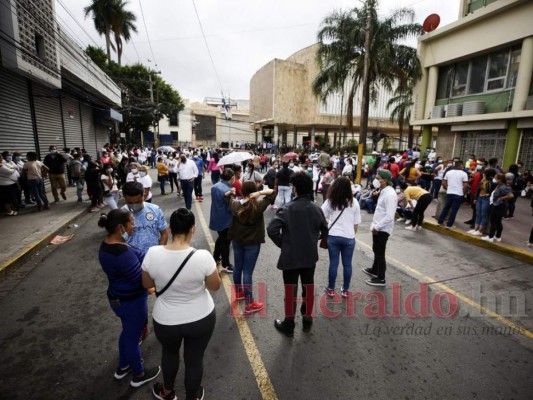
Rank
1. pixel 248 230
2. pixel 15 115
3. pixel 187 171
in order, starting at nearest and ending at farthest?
pixel 248 230 < pixel 187 171 < pixel 15 115

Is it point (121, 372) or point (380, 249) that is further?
Result: point (380, 249)

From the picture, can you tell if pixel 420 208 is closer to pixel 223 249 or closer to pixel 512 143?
pixel 223 249

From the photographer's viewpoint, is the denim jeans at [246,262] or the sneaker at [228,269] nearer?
the denim jeans at [246,262]

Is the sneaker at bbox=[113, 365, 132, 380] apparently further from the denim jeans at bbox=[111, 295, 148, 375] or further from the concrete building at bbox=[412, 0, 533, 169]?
the concrete building at bbox=[412, 0, 533, 169]

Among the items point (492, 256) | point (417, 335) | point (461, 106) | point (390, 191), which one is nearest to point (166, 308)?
point (417, 335)

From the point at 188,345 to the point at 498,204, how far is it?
700 centimetres

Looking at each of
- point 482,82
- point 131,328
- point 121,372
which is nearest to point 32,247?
point 121,372

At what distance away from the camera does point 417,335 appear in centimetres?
337

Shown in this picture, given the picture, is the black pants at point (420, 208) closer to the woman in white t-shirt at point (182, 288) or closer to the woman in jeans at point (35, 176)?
the woman in white t-shirt at point (182, 288)

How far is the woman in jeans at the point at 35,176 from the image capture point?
8297mm

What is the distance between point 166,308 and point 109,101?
20.6m

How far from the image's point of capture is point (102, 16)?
32.1m

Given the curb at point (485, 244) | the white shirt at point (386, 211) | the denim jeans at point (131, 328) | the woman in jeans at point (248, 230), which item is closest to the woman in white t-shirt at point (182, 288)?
the denim jeans at point (131, 328)

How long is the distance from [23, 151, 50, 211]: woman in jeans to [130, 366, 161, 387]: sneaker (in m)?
8.17
